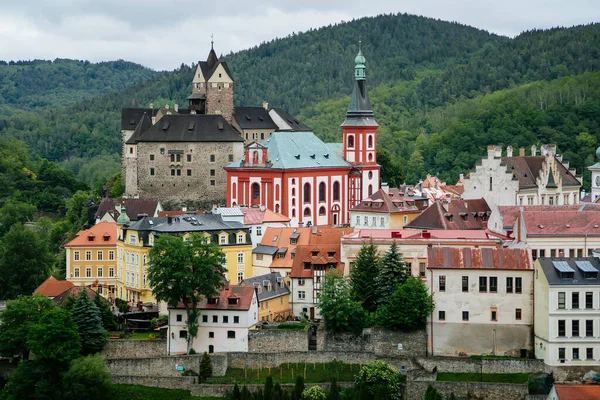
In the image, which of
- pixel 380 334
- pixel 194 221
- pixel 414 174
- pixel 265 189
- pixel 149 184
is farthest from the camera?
pixel 414 174

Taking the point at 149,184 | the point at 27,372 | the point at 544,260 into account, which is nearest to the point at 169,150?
the point at 149,184

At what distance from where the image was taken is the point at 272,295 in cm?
8481

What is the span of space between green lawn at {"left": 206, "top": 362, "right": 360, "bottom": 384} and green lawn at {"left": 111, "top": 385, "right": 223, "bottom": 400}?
180 centimetres

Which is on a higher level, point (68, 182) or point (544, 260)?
point (68, 182)

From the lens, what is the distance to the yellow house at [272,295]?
274 ft

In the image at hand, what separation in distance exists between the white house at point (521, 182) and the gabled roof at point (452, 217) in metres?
4.24

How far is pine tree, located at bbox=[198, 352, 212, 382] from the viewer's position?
78000 mm

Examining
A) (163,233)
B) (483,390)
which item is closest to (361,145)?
(163,233)

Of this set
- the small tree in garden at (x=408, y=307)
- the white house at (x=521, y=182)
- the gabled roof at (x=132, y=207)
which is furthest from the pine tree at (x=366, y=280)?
the gabled roof at (x=132, y=207)

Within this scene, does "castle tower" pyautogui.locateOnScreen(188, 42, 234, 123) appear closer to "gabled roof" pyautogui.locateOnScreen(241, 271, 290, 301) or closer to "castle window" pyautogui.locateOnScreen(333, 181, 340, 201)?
"castle window" pyautogui.locateOnScreen(333, 181, 340, 201)

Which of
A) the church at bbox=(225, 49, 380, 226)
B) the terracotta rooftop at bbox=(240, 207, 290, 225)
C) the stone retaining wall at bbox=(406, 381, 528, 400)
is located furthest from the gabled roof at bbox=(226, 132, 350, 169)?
the stone retaining wall at bbox=(406, 381, 528, 400)

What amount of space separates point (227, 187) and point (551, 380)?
48.3m

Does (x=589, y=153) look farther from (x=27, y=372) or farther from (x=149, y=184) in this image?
(x=27, y=372)

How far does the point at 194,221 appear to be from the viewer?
91000 millimetres
